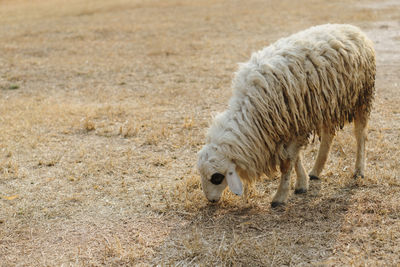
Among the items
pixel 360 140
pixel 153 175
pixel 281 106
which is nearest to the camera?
pixel 281 106

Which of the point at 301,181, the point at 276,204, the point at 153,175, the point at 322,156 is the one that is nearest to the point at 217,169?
the point at 276,204

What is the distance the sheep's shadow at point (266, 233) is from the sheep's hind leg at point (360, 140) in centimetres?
29

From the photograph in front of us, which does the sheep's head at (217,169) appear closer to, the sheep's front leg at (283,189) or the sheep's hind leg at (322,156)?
the sheep's front leg at (283,189)

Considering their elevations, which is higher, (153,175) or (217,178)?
(217,178)

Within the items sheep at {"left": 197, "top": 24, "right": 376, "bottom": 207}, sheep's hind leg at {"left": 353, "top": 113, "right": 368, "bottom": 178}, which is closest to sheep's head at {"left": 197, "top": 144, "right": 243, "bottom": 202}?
sheep at {"left": 197, "top": 24, "right": 376, "bottom": 207}

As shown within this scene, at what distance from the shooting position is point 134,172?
19.6 ft

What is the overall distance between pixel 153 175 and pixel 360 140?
2675mm

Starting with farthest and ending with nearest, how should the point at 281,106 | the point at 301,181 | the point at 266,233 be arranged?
1. the point at 301,181
2. the point at 281,106
3. the point at 266,233

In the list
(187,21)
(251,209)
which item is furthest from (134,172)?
(187,21)

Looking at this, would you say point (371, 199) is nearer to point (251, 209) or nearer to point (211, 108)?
point (251, 209)

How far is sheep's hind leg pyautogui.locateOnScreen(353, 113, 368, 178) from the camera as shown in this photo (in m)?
5.38

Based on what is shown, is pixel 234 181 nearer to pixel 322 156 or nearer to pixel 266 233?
pixel 266 233

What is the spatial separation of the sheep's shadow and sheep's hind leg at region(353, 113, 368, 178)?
0.29m

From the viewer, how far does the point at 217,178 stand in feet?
15.1
